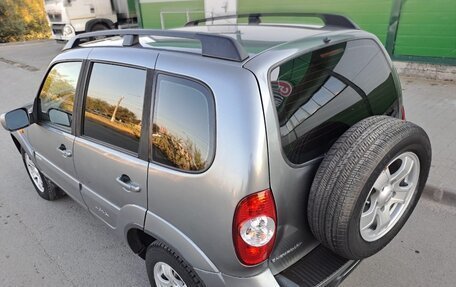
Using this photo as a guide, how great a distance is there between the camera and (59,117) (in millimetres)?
2678

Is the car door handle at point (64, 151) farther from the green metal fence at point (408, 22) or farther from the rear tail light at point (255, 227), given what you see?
the green metal fence at point (408, 22)

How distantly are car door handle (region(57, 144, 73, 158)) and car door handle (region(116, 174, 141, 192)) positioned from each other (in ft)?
2.34

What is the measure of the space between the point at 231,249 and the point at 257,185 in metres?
0.34

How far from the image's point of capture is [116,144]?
7.02 ft

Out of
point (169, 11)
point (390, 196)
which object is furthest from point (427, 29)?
point (169, 11)

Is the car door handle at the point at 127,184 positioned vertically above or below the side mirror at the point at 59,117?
below

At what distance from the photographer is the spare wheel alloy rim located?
72.9 inches

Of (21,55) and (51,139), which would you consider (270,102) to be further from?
(21,55)

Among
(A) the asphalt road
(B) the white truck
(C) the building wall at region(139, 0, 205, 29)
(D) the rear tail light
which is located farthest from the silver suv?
(B) the white truck

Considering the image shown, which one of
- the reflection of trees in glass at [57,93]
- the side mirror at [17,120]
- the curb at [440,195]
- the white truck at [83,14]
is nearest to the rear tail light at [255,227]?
the reflection of trees in glass at [57,93]

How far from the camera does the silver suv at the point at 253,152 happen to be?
1.55 meters

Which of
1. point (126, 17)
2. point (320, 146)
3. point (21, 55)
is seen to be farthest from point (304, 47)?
point (21, 55)

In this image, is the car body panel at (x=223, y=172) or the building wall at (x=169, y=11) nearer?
the car body panel at (x=223, y=172)

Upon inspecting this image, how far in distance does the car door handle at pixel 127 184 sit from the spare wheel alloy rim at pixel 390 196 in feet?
4.19
